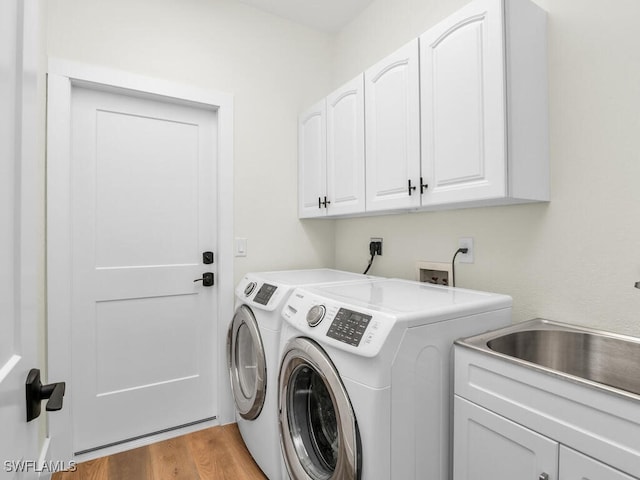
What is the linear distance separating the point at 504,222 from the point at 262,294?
4.07 feet

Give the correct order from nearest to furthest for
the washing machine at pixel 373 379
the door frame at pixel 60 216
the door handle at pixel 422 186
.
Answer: the washing machine at pixel 373 379 < the door handle at pixel 422 186 < the door frame at pixel 60 216

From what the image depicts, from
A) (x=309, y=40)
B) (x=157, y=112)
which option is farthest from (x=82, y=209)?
(x=309, y=40)

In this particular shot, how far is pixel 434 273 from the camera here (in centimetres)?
196

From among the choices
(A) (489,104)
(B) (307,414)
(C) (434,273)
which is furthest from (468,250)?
(B) (307,414)

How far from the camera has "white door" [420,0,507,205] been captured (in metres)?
1.29

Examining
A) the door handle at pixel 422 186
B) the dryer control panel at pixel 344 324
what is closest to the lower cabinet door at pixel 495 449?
the dryer control panel at pixel 344 324

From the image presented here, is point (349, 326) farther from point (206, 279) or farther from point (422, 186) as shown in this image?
point (206, 279)

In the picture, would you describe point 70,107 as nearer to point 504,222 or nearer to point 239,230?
point 239,230

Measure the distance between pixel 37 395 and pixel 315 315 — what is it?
2.88ft

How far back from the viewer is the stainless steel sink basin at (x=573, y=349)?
46.3 inches

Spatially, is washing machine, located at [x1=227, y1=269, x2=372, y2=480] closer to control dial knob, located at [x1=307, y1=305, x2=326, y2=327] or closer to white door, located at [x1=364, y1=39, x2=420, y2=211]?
control dial knob, located at [x1=307, y1=305, x2=326, y2=327]

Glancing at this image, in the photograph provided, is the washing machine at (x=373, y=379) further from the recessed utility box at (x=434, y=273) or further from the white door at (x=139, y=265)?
the white door at (x=139, y=265)

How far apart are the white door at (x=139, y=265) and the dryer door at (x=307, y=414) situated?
39.4 inches

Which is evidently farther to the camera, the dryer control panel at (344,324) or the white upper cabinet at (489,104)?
the white upper cabinet at (489,104)
